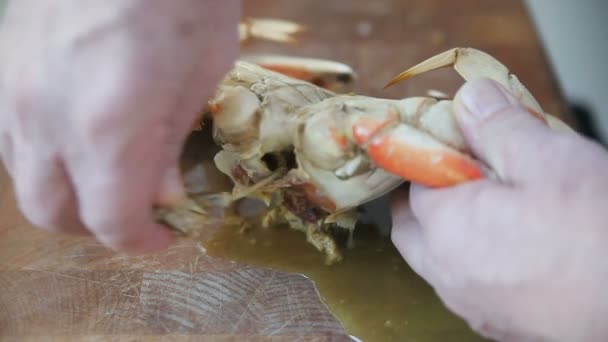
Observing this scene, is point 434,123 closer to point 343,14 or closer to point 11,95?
point 11,95

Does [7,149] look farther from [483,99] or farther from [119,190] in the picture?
[483,99]

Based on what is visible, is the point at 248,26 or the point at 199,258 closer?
the point at 199,258

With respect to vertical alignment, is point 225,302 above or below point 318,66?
below

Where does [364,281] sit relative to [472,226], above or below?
below

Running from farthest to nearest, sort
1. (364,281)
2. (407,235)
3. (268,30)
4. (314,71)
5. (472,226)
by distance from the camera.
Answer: (268,30), (314,71), (364,281), (407,235), (472,226)

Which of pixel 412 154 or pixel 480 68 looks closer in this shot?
pixel 412 154

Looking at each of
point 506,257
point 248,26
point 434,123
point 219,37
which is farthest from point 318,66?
point 506,257

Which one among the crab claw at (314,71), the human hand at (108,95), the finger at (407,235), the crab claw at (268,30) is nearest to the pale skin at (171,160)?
the human hand at (108,95)

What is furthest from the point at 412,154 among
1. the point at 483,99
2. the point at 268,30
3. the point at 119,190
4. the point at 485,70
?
the point at 268,30
